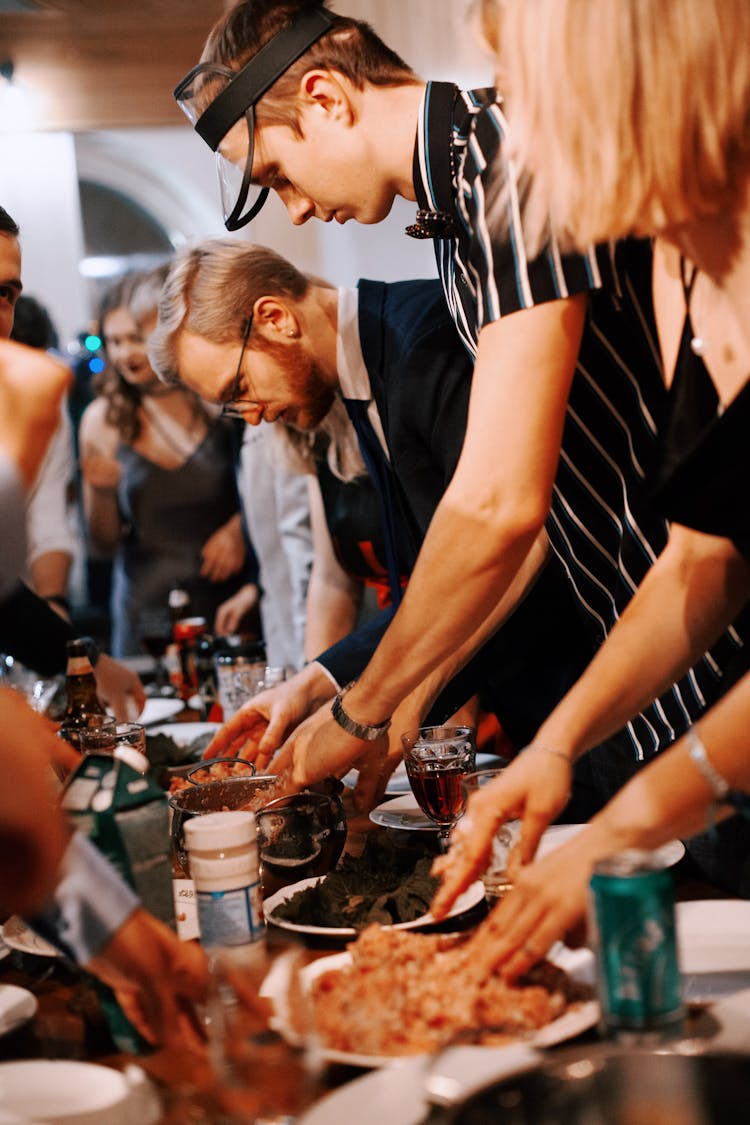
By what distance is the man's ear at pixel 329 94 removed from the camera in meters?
1.83

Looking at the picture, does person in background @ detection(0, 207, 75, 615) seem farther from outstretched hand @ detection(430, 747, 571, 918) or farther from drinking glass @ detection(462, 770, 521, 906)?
outstretched hand @ detection(430, 747, 571, 918)

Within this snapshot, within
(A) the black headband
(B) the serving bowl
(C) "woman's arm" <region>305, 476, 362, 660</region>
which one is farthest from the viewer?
(C) "woman's arm" <region>305, 476, 362, 660</region>

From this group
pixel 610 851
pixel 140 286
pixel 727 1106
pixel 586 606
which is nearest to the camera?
pixel 727 1106

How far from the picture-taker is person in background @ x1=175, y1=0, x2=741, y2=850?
1504mm

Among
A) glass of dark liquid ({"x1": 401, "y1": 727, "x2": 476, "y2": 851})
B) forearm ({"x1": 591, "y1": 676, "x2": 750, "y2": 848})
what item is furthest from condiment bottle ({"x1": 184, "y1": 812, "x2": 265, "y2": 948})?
glass of dark liquid ({"x1": 401, "y1": 727, "x2": 476, "y2": 851})

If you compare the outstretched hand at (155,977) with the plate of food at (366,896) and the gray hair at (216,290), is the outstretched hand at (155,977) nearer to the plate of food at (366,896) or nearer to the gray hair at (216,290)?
the plate of food at (366,896)

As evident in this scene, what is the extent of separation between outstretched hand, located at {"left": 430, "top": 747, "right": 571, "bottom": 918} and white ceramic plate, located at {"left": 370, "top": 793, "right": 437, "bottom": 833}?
515 millimetres

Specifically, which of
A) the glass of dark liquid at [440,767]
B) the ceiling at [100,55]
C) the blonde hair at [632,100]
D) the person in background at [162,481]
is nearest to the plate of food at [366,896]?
the glass of dark liquid at [440,767]

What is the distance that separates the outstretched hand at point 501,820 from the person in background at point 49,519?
3537 mm

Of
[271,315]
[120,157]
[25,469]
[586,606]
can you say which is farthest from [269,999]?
[120,157]

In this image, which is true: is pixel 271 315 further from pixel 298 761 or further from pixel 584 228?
pixel 584 228

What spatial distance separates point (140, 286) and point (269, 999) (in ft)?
13.6

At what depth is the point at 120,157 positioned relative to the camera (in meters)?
7.61

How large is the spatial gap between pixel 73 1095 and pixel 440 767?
2.43ft
